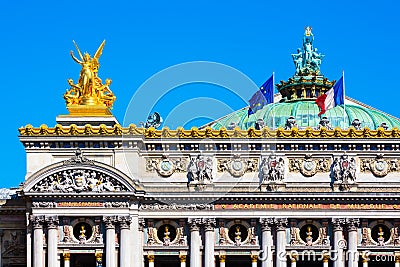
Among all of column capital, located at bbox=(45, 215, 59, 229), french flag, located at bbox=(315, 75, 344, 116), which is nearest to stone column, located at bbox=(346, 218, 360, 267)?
french flag, located at bbox=(315, 75, 344, 116)

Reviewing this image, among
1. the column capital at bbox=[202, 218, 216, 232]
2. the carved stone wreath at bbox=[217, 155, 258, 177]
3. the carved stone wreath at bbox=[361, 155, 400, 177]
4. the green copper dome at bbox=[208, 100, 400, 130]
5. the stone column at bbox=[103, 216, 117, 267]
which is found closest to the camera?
the stone column at bbox=[103, 216, 117, 267]

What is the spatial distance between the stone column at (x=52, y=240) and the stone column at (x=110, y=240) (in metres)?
3.25

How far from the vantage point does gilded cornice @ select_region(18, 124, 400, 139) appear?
84062mm

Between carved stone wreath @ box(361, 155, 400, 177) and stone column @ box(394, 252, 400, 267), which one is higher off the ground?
carved stone wreath @ box(361, 155, 400, 177)

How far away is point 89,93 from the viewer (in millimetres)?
86312

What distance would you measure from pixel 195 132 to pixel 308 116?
19586 mm

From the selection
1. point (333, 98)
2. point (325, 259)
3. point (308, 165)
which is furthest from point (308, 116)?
point (325, 259)

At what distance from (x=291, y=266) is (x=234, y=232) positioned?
14.3ft

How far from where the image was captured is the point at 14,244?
8656cm

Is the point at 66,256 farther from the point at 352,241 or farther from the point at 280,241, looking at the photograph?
the point at 352,241

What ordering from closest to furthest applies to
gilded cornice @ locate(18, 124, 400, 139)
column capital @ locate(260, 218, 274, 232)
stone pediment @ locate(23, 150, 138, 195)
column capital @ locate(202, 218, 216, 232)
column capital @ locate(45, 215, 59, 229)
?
column capital @ locate(45, 215, 59, 229) < stone pediment @ locate(23, 150, 138, 195) < column capital @ locate(260, 218, 274, 232) < column capital @ locate(202, 218, 216, 232) < gilded cornice @ locate(18, 124, 400, 139)

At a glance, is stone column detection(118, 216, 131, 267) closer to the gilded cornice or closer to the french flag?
the gilded cornice

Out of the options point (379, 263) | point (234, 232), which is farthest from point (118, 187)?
point (379, 263)

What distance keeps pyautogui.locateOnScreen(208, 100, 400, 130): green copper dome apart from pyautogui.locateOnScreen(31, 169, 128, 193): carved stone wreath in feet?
61.8
